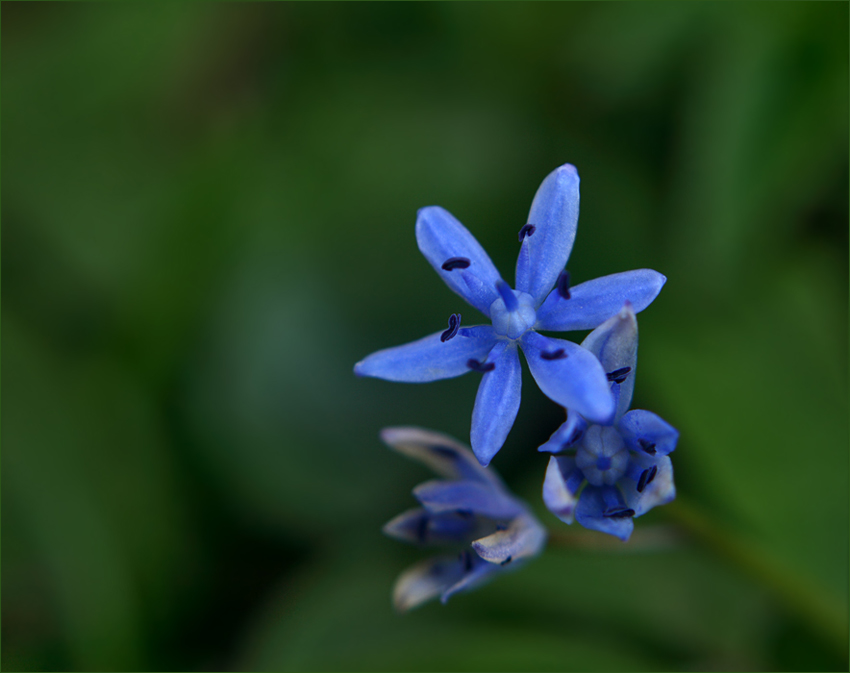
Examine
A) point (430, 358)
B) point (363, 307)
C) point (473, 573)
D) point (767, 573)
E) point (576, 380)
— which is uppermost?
point (363, 307)

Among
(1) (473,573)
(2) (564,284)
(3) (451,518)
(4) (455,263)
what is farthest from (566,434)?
(3) (451,518)

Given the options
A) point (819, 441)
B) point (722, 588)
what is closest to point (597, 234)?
point (819, 441)

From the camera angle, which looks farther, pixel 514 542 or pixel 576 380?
pixel 514 542

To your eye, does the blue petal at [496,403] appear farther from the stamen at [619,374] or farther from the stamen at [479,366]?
the stamen at [619,374]

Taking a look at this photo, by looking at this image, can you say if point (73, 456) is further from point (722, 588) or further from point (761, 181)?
point (761, 181)

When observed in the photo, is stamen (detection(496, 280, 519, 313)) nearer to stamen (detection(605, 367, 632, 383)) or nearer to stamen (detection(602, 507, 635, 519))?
stamen (detection(605, 367, 632, 383))

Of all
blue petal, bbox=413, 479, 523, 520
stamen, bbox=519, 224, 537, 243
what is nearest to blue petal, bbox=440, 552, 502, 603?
blue petal, bbox=413, 479, 523, 520

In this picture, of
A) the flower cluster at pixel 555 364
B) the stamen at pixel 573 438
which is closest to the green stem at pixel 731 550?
the flower cluster at pixel 555 364

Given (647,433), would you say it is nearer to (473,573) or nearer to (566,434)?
(566,434)
